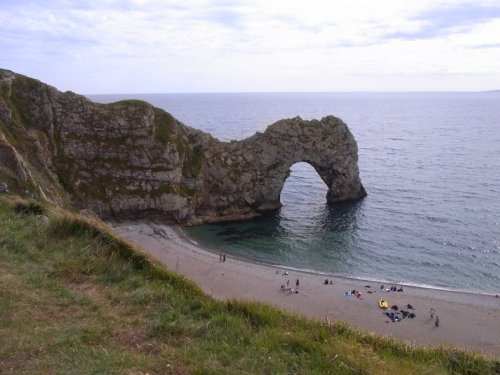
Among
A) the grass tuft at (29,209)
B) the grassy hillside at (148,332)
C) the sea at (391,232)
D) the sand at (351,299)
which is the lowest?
the sand at (351,299)

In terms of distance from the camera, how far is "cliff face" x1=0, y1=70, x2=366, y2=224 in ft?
188

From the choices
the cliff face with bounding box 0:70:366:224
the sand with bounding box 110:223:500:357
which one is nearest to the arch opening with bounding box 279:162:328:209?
the cliff face with bounding box 0:70:366:224

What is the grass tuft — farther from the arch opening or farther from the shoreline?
the arch opening

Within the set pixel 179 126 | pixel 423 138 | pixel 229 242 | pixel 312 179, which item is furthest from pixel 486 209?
pixel 423 138

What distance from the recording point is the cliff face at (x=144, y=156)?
5731 centimetres

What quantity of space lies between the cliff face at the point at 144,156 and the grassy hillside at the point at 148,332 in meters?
40.4

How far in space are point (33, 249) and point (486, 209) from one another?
6854 cm

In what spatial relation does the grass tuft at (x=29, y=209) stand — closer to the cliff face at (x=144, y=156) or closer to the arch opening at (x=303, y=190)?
the cliff face at (x=144, y=156)

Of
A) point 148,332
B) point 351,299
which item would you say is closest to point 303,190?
point 351,299

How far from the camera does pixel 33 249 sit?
14227 millimetres

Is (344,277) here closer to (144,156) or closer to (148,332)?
(144,156)

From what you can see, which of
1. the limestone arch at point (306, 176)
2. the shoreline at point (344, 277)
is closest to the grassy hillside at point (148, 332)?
the shoreline at point (344, 277)

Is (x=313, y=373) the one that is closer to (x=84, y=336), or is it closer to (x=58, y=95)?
(x=84, y=336)

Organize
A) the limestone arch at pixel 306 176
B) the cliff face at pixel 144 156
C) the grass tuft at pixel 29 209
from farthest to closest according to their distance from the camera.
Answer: the limestone arch at pixel 306 176
the cliff face at pixel 144 156
the grass tuft at pixel 29 209
